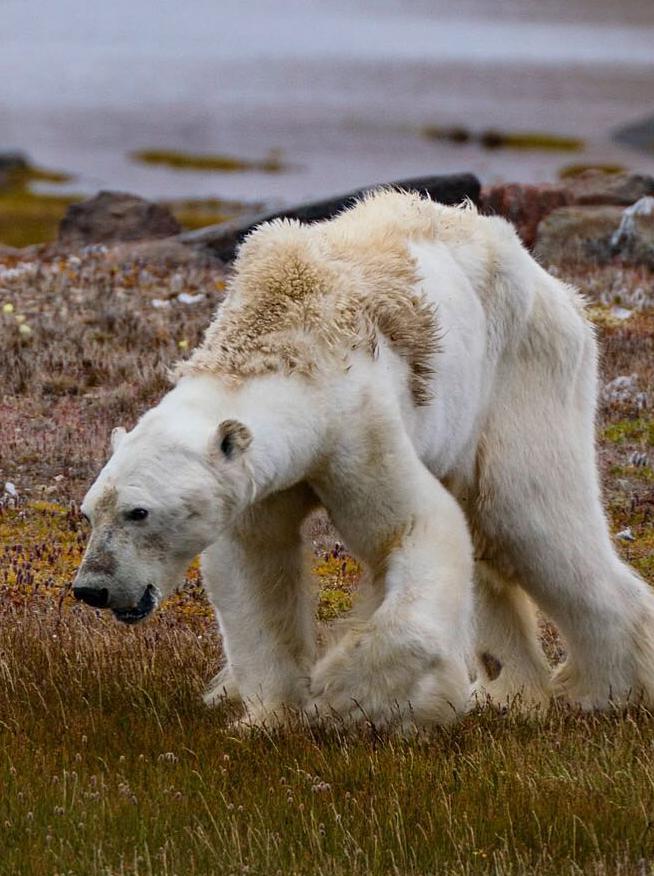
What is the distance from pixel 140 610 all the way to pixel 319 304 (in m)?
1.18

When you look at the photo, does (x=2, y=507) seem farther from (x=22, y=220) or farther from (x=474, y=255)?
(x=22, y=220)

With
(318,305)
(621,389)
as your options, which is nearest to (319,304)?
(318,305)

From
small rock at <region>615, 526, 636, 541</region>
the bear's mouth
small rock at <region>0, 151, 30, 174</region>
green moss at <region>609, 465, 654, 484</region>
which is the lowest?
small rock at <region>0, 151, 30, 174</region>

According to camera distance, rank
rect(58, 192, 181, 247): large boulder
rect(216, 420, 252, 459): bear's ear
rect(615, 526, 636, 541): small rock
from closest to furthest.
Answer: rect(216, 420, 252, 459): bear's ear → rect(615, 526, 636, 541): small rock → rect(58, 192, 181, 247): large boulder

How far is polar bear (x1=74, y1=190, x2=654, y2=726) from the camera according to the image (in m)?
4.96

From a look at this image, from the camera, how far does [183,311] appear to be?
14367mm

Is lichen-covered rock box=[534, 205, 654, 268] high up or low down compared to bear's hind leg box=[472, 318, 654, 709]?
down

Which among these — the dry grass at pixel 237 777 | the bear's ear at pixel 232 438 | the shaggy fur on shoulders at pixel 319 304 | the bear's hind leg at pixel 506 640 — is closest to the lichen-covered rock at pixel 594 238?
the dry grass at pixel 237 777

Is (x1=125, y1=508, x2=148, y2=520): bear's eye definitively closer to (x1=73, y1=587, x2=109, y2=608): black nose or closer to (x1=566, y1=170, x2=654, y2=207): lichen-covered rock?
(x1=73, y1=587, x2=109, y2=608): black nose

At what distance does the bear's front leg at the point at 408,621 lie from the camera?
539 cm

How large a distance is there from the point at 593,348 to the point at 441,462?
3.38 feet

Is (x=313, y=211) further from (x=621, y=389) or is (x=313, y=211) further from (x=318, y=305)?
(x=318, y=305)

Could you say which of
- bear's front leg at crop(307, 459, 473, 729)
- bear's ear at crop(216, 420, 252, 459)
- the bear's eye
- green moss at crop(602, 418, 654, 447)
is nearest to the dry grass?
bear's front leg at crop(307, 459, 473, 729)

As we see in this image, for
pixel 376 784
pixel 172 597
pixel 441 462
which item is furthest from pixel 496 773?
pixel 172 597
